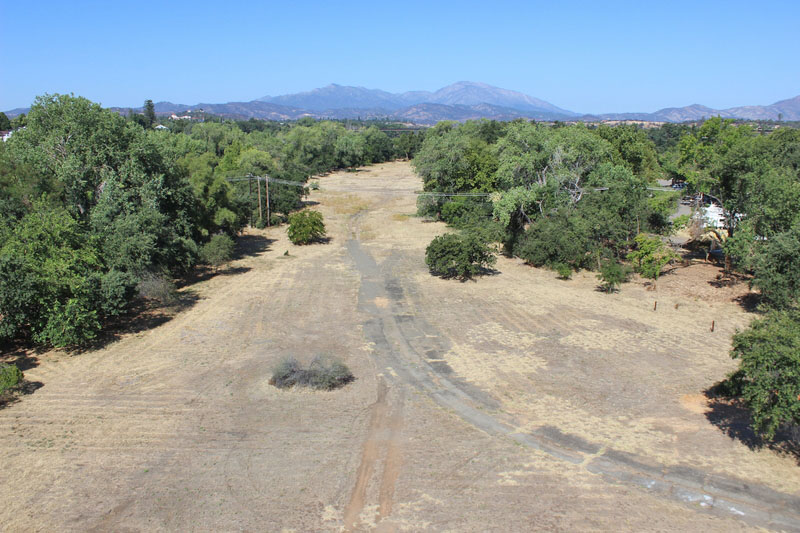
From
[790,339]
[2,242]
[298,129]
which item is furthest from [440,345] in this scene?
[298,129]

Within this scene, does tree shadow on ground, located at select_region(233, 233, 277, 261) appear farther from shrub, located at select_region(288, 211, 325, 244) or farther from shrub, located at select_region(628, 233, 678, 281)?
shrub, located at select_region(628, 233, 678, 281)

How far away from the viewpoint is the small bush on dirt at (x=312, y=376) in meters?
15.2

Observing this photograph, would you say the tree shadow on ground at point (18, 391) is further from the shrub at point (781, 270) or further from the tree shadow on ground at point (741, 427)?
the shrub at point (781, 270)

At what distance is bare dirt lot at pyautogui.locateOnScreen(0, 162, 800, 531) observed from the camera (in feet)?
33.5

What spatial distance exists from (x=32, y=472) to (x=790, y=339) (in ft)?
52.6

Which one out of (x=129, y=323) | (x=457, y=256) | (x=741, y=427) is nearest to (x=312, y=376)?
(x=129, y=323)

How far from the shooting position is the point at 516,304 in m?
22.7

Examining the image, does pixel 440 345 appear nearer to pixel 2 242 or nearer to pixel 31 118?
pixel 2 242

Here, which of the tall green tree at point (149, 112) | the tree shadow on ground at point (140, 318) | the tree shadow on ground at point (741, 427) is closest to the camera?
the tree shadow on ground at point (741, 427)

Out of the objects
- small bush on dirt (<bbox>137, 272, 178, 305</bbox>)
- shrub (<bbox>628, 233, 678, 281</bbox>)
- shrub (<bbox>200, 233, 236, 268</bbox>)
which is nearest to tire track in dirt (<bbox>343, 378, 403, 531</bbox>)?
small bush on dirt (<bbox>137, 272, 178, 305</bbox>)

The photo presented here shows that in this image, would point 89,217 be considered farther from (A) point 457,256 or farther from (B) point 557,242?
(B) point 557,242

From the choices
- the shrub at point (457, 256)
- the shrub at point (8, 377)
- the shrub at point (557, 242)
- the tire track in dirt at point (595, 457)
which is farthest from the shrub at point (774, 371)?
the shrub at point (8, 377)

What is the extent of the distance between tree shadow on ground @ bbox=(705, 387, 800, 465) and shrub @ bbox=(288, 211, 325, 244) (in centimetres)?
2469

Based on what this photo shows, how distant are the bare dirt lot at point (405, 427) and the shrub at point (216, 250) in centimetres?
525
